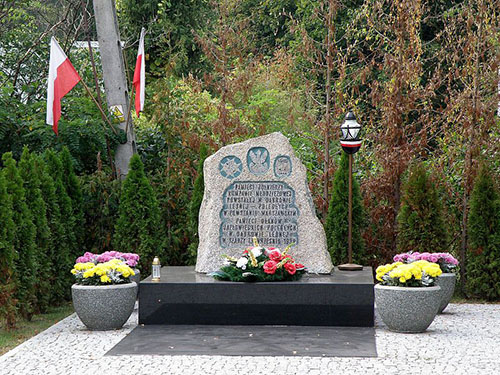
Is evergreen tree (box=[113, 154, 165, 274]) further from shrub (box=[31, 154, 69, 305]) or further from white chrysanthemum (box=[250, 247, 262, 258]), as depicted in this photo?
white chrysanthemum (box=[250, 247, 262, 258])

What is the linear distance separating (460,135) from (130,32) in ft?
40.7

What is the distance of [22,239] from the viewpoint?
30.6 feet

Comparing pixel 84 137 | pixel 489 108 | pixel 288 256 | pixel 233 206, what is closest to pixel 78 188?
pixel 84 137

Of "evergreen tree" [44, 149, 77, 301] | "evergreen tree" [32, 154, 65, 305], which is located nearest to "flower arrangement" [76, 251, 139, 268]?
"evergreen tree" [32, 154, 65, 305]

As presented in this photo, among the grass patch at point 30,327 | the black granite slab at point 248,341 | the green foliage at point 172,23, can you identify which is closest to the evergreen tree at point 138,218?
the grass patch at point 30,327

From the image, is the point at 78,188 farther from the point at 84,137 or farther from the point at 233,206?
the point at 233,206

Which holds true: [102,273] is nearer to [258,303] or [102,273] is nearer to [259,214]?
[258,303]

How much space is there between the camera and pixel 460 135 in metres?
11.7

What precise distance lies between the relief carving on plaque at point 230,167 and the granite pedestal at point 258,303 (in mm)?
1580

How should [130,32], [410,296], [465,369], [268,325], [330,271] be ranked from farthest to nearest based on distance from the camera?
[130,32] → [330,271] → [268,325] → [410,296] → [465,369]

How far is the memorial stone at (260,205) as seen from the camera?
383 inches

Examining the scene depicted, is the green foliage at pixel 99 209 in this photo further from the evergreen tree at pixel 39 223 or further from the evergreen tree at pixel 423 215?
the evergreen tree at pixel 423 215

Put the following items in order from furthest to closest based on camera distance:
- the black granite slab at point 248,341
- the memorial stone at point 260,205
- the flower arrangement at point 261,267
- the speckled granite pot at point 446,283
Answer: the memorial stone at point 260,205
the speckled granite pot at point 446,283
the flower arrangement at point 261,267
the black granite slab at point 248,341

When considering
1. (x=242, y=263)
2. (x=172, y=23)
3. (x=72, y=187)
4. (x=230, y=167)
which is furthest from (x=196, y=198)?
(x=172, y=23)
